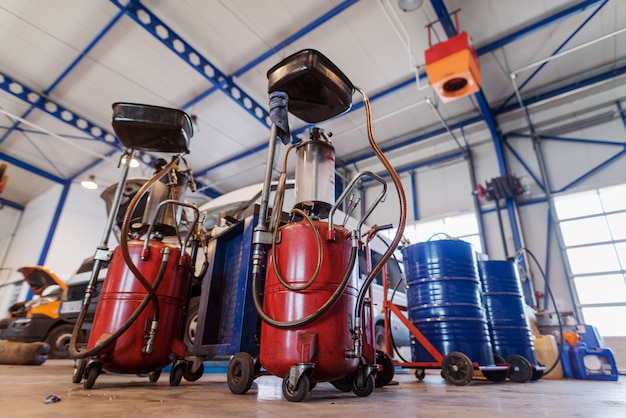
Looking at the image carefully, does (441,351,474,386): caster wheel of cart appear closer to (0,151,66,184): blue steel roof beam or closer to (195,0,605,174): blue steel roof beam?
(195,0,605,174): blue steel roof beam

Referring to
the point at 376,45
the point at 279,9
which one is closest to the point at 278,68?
the point at 279,9

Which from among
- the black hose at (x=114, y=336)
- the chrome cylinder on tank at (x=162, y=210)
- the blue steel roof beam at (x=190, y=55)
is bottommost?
the black hose at (x=114, y=336)

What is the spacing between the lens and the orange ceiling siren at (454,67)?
4539 millimetres

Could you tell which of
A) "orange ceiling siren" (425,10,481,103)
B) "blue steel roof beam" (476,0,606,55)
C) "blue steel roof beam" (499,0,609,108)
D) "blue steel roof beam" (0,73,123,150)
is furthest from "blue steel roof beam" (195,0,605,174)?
"blue steel roof beam" (0,73,123,150)

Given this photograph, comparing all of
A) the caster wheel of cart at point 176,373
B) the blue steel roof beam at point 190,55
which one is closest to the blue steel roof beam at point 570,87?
the blue steel roof beam at point 190,55

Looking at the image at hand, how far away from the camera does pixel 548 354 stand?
4.51 m

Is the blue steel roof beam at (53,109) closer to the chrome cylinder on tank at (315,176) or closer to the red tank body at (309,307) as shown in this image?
the chrome cylinder on tank at (315,176)

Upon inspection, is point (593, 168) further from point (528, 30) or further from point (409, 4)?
point (409, 4)

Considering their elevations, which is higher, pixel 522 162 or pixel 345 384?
pixel 522 162

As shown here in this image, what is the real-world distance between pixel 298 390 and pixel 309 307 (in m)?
0.36

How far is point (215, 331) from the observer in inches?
96.4

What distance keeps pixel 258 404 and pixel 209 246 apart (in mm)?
1593

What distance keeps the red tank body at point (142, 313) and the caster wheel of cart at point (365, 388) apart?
3.64 feet

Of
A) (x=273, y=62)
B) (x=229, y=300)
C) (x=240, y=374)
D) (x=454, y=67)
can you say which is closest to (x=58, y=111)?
(x=273, y=62)
